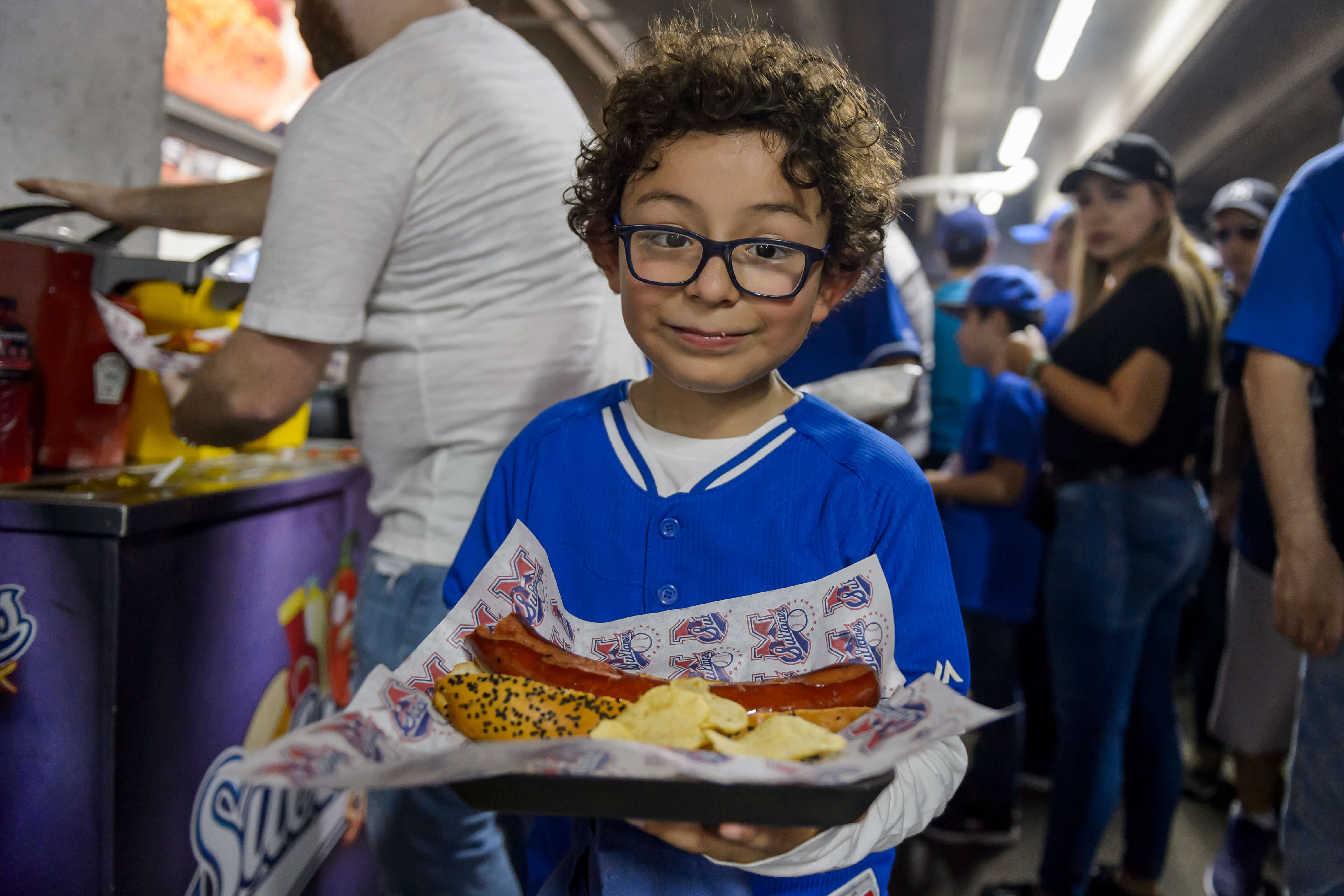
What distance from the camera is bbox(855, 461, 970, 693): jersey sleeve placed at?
2.64 ft

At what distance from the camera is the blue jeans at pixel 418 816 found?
1236 mm

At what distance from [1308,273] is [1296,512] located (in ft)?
1.27

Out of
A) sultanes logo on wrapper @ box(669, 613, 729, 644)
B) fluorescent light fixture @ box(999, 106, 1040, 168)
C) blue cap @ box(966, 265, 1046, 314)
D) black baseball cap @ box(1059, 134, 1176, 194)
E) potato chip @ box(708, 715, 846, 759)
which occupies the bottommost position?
potato chip @ box(708, 715, 846, 759)

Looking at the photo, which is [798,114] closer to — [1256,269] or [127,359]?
[1256,269]

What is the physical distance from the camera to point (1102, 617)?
75.0 inches

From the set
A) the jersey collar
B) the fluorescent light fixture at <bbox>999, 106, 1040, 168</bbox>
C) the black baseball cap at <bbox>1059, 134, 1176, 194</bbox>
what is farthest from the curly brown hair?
the fluorescent light fixture at <bbox>999, 106, 1040, 168</bbox>

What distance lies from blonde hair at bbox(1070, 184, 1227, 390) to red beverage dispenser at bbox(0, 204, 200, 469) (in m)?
2.21

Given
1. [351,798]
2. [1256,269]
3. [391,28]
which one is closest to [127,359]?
[391,28]

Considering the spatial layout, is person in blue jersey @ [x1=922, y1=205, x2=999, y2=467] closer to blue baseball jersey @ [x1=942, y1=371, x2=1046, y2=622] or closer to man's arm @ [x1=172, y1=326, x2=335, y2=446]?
blue baseball jersey @ [x1=942, y1=371, x2=1046, y2=622]

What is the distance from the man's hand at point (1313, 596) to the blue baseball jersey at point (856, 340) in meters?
0.75

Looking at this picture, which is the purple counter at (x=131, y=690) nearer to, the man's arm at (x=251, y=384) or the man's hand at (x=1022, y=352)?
the man's arm at (x=251, y=384)

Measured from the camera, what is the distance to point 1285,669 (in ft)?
Answer: 6.79

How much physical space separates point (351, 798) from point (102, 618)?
98cm

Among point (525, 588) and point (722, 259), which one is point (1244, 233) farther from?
point (525, 588)
